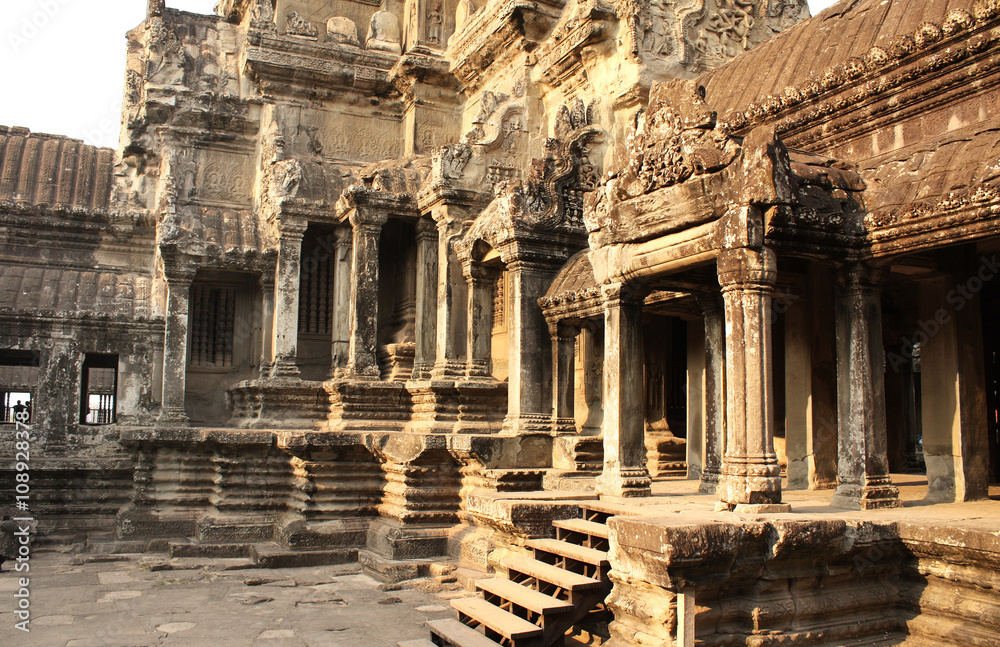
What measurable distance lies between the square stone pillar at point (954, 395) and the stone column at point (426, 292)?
7.09 m

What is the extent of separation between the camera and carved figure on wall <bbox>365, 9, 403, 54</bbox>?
50.5 ft

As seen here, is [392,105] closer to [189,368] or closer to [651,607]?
[189,368]

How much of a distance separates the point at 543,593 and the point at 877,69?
194 inches

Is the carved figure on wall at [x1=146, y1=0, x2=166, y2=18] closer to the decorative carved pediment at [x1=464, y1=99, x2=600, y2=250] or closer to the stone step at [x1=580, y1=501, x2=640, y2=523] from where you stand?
the decorative carved pediment at [x1=464, y1=99, x2=600, y2=250]

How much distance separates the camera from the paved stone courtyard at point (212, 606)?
23.5 ft

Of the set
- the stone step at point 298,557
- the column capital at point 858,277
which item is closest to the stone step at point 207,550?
the stone step at point 298,557

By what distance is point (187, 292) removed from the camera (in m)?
13.8

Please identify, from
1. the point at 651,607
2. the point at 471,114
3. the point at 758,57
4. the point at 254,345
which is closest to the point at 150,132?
the point at 254,345

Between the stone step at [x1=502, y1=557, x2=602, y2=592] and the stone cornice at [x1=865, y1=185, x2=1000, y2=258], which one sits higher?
the stone cornice at [x1=865, y1=185, x2=1000, y2=258]

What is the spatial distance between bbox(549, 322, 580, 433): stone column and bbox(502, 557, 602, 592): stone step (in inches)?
118

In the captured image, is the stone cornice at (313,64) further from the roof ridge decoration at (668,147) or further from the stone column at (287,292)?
the roof ridge decoration at (668,147)

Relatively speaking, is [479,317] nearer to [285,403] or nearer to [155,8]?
[285,403]

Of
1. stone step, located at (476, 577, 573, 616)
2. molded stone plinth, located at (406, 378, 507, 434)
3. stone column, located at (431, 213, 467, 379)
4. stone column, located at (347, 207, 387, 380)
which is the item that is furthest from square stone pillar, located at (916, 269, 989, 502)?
stone column, located at (347, 207, 387, 380)

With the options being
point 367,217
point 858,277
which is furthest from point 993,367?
point 367,217
